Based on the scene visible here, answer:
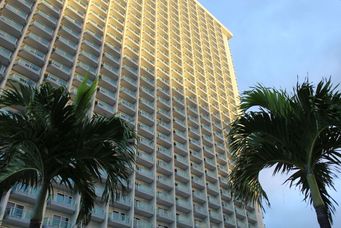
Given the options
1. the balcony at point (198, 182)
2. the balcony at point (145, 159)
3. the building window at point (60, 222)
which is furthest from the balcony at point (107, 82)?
the building window at point (60, 222)

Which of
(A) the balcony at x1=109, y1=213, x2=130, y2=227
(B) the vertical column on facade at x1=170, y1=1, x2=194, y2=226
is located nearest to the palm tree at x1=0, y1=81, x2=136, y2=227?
(A) the balcony at x1=109, y1=213, x2=130, y2=227

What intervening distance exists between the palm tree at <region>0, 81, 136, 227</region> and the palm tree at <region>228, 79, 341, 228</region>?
10.5ft

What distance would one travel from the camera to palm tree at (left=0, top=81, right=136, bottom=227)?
31.7 feet

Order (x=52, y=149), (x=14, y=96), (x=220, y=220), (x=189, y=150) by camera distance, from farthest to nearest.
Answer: (x=189, y=150), (x=220, y=220), (x=14, y=96), (x=52, y=149)

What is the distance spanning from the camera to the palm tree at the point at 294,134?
9758 millimetres

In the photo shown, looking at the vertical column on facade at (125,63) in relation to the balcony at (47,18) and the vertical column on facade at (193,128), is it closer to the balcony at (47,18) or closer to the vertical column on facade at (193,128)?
the balcony at (47,18)

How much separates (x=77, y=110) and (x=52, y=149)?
1219mm

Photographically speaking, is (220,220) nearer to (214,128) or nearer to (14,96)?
(214,128)

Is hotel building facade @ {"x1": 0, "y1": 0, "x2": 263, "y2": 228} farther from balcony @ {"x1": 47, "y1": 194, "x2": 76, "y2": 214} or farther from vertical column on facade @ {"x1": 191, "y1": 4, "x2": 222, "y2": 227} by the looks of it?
vertical column on facade @ {"x1": 191, "y1": 4, "x2": 222, "y2": 227}

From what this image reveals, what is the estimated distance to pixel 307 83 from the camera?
10.3 metres

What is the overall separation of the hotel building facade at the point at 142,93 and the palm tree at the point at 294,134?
106ft

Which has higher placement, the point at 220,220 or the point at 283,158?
the point at 220,220

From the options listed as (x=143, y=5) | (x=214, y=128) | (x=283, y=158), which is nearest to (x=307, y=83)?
(x=283, y=158)

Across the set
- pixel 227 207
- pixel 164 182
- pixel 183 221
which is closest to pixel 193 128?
pixel 227 207
